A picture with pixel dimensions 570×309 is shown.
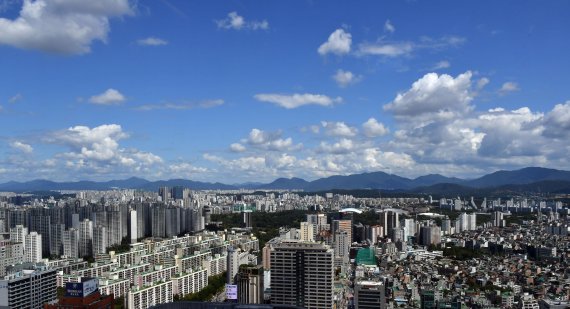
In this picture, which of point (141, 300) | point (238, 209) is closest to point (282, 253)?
point (141, 300)

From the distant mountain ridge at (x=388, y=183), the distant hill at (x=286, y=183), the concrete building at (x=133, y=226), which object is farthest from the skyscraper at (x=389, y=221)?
the distant hill at (x=286, y=183)

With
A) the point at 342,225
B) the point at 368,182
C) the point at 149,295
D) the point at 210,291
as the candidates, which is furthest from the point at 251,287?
the point at 368,182

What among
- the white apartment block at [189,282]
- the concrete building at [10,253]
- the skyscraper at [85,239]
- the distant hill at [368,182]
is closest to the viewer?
the white apartment block at [189,282]

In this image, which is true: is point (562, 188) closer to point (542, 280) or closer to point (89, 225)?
point (542, 280)

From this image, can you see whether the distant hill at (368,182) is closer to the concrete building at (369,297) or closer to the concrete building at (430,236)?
the concrete building at (430,236)

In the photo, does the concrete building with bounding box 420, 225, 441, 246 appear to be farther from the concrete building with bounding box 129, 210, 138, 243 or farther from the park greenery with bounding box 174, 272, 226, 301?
the concrete building with bounding box 129, 210, 138, 243

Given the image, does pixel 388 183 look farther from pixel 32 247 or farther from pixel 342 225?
pixel 32 247
